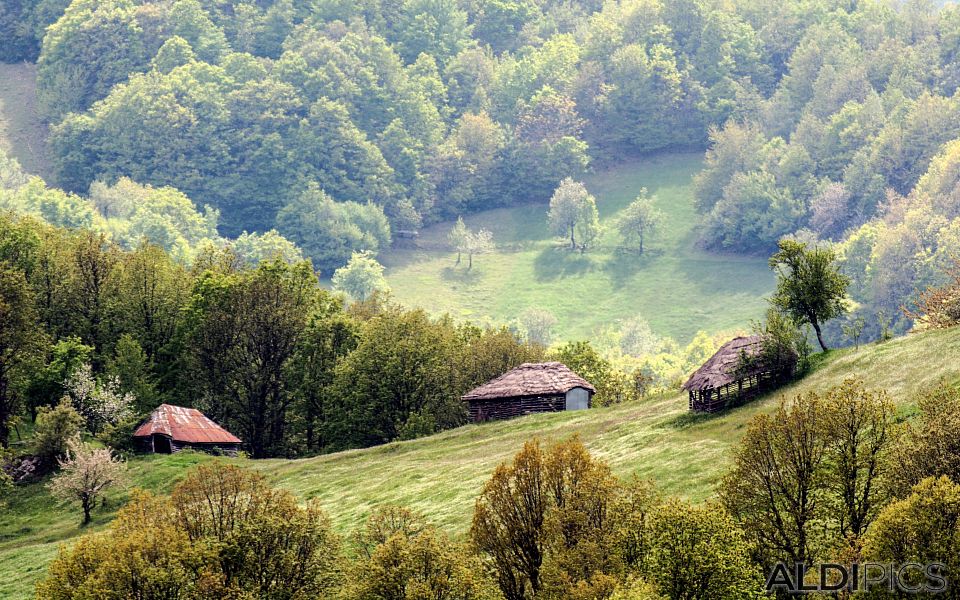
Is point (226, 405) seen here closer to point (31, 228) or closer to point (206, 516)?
point (31, 228)

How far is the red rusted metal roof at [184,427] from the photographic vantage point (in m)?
105

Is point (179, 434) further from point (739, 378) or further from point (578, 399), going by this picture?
point (739, 378)

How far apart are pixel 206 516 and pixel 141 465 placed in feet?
131

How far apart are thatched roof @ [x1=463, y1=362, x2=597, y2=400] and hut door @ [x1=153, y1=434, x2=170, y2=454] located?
2349cm

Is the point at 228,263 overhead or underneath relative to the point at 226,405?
overhead

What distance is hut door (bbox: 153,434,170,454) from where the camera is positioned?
10512 cm

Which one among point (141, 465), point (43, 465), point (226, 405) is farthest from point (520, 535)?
point (226, 405)

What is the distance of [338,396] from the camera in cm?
11431

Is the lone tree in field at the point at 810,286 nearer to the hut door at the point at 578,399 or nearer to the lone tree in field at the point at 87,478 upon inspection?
the hut door at the point at 578,399

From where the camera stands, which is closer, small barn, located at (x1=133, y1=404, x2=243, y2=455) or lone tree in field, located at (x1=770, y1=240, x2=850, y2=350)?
lone tree in field, located at (x1=770, y1=240, x2=850, y2=350)

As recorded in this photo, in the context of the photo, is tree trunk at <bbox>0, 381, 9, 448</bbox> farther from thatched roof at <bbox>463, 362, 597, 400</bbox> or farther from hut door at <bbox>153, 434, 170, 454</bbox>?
thatched roof at <bbox>463, 362, 597, 400</bbox>

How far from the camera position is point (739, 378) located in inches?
3123
